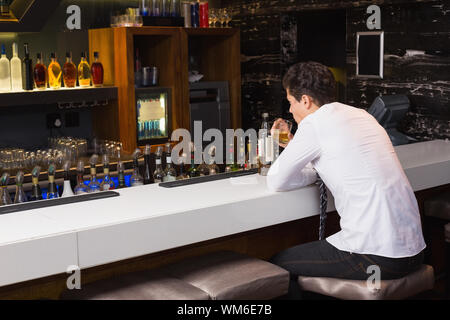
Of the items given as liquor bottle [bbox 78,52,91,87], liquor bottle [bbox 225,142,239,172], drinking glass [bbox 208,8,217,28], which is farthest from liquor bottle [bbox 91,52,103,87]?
liquor bottle [bbox 225,142,239,172]

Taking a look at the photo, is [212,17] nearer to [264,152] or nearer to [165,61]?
[165,61]

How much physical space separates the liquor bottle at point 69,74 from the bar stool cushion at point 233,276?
9.76 feet

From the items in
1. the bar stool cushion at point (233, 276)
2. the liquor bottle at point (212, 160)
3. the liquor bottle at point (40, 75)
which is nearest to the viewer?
the bar stool cushion at point (233, 276)

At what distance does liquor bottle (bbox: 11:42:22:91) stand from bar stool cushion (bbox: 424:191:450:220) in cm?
302

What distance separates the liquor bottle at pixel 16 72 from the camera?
464 centimetres

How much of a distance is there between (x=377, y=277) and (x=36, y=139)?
3.56 meters

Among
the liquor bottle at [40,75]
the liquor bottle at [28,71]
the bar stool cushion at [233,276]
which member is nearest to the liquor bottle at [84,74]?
the liquor bottle at [40,75]

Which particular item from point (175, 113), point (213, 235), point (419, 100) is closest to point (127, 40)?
point (175, 113)

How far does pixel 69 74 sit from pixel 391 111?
8.11ft

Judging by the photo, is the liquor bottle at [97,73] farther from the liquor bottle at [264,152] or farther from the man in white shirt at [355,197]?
the man in white shirt at [355,197]

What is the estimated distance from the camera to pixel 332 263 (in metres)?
2.36

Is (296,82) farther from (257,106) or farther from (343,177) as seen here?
(257,106)

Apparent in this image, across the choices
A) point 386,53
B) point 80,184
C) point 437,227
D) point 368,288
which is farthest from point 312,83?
point 386,53
